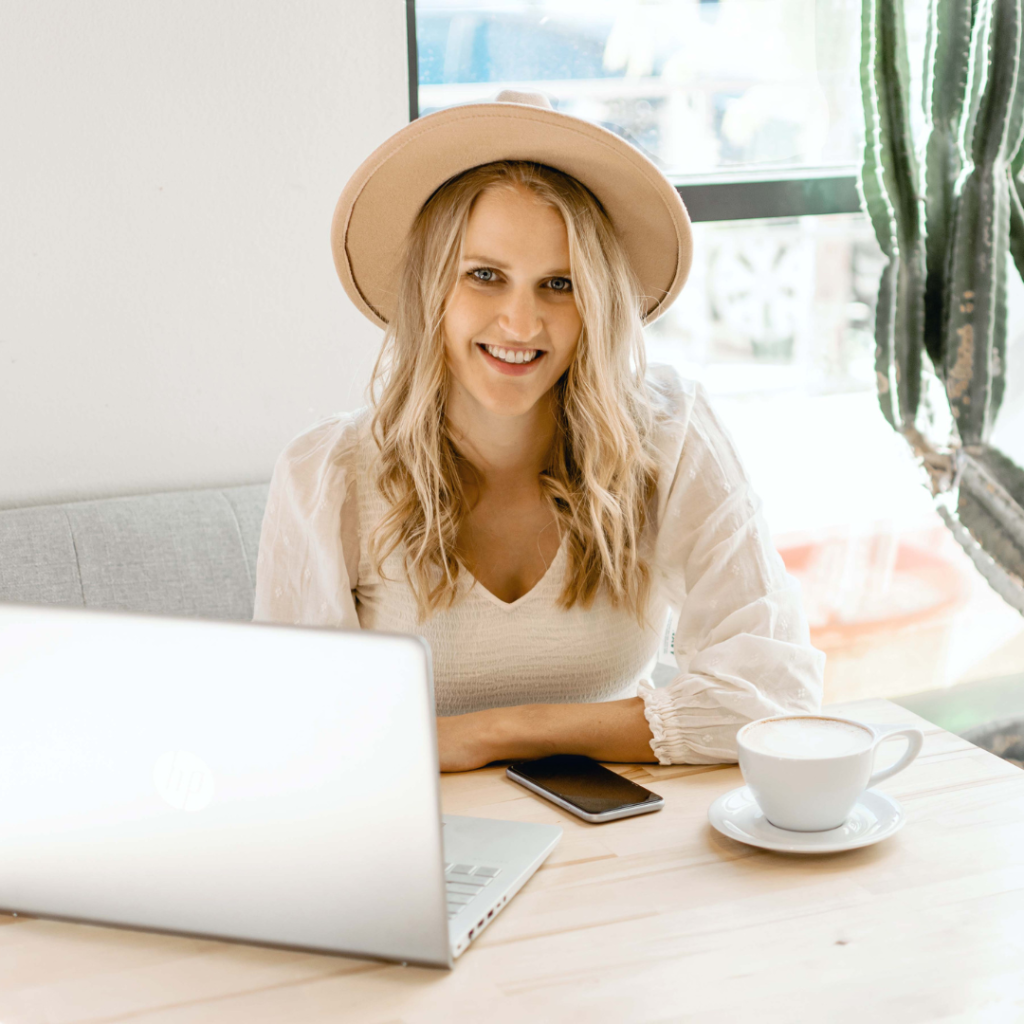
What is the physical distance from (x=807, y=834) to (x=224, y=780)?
Answer: 1.48 feet

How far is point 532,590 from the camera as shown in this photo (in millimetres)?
1371

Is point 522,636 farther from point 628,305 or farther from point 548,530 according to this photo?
point 628,305

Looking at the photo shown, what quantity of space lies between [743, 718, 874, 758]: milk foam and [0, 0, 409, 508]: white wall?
1.17 metres

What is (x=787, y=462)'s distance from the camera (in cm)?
280

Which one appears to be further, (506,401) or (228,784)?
(506,401)

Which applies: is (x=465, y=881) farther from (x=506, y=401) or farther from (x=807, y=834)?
(x=506, y=401)

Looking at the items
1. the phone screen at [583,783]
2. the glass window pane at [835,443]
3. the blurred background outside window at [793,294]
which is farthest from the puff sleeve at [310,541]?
the glass window pane at [835,443]

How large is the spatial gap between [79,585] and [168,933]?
0.86 metres

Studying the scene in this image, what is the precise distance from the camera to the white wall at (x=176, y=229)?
1.67 metres

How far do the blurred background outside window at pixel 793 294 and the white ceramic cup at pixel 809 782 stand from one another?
5.02 ft

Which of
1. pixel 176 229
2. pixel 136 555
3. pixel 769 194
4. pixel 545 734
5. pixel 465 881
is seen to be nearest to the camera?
pixel 465 881

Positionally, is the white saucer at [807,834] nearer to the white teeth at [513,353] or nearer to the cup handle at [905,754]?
the cup handle at [905,754]

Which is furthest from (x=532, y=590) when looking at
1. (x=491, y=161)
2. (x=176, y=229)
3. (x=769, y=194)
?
(x=769, y=194)

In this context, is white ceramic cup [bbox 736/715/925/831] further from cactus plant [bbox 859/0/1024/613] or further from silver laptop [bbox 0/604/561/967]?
cactus plant [bbox 859/0/1024/613]
